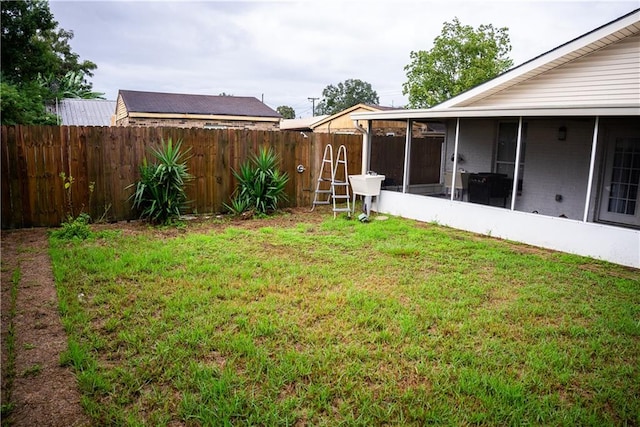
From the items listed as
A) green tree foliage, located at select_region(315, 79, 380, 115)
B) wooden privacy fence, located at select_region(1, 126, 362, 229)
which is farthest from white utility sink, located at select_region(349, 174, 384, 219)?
green tree foliage, located at select_region(315, 79, 380, 115)

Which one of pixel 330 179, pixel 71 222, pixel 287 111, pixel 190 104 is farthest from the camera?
pixel 287 111

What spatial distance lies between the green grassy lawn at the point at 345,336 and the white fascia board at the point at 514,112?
84.2 inches

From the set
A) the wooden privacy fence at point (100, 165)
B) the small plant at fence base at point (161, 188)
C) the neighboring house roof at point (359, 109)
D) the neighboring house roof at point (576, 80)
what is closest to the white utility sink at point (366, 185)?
the neighboring house roof at point (576, 80)

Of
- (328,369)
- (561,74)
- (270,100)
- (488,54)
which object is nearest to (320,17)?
(561,74)

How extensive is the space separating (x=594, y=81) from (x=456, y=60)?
15.9 meters

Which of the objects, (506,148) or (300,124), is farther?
(300,124)

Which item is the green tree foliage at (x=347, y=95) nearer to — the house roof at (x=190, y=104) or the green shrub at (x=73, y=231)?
the house roof at (x=190, y=104)

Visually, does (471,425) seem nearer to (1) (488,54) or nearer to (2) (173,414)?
(2) (173,414)

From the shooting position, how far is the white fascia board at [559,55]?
7.29 metres

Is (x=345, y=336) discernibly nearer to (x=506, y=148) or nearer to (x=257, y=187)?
(x=257, y=187)

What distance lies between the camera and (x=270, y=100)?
5262cm

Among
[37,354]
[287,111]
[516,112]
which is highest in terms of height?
[287,111]

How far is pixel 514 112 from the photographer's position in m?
7.29

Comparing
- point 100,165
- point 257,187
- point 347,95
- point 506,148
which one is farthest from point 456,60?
point 347,95
